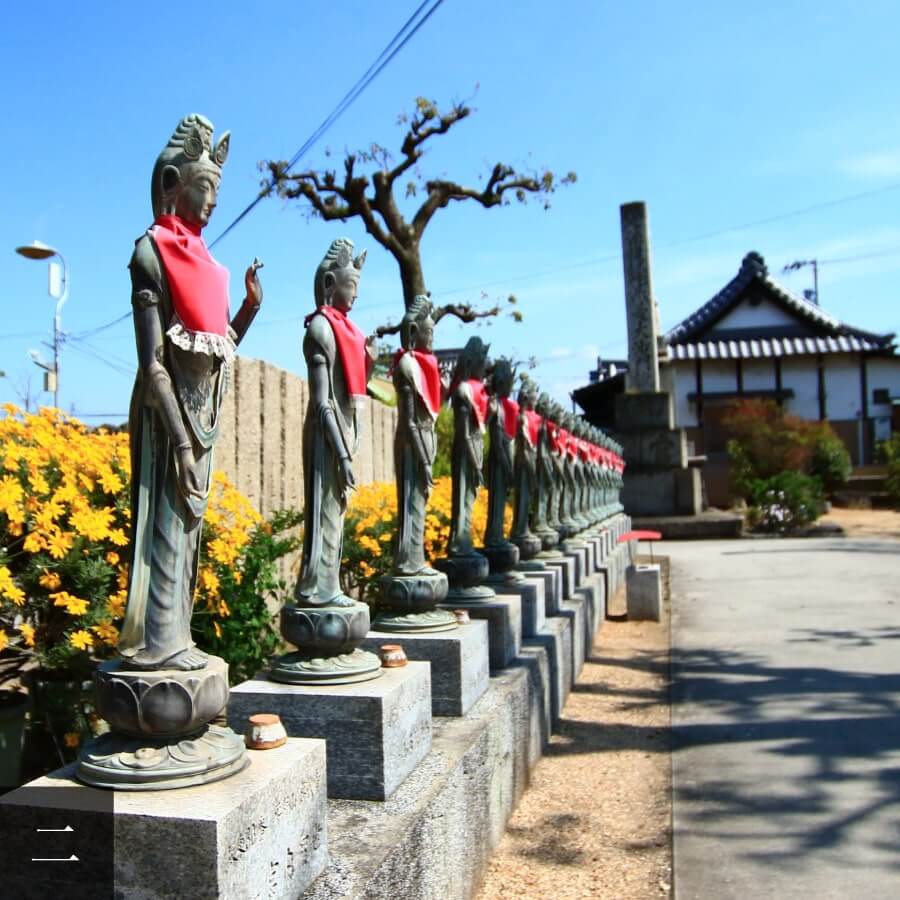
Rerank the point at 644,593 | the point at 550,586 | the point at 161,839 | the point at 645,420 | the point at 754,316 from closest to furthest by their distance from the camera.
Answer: the point at 161,839 → the point at 550,586 → the point at 644,593 → the point at 645,420 → the point at 754,316

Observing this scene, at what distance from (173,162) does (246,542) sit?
2.69m

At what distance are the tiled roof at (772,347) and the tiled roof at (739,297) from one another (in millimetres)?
401

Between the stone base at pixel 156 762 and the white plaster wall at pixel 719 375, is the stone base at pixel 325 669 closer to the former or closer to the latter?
the stone base at pixel 156 762

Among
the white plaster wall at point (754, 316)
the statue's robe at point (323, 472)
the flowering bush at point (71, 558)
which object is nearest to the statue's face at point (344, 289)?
the statue's robe at point (323, 472)

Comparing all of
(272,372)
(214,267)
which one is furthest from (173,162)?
(272,372)

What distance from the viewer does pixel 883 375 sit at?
29.5 m

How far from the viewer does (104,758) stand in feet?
6.95

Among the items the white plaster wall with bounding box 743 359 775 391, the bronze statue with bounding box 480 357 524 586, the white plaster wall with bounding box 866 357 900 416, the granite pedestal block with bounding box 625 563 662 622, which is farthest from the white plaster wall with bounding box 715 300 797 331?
the bronze statue with bounding box 480 357 524 586

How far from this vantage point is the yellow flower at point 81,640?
132 inches

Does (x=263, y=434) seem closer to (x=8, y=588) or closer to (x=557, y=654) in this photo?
(x=557, y=654)

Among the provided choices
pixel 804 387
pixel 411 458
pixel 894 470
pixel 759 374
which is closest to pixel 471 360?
pixel 411 458

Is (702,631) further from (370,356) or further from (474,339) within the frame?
(370,356)

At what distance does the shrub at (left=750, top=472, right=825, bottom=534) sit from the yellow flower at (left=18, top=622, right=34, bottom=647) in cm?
1806

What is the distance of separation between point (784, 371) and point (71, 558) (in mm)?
29233
